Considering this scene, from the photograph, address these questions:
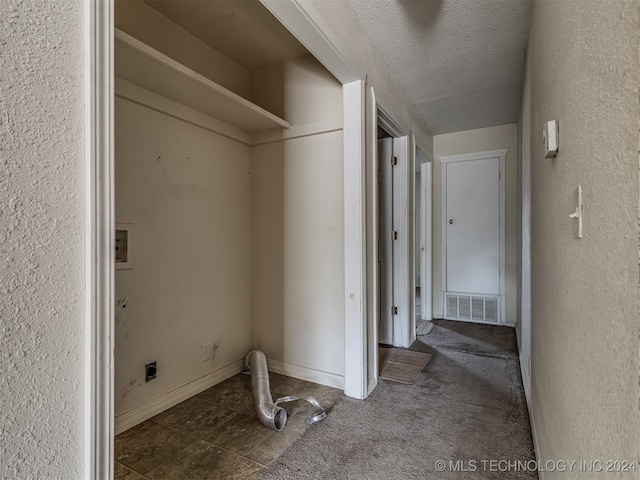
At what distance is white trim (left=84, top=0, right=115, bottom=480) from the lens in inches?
28.4

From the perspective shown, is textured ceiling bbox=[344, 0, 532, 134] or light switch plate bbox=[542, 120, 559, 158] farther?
textured ceiling bbox=[344, 0, 532, 134]

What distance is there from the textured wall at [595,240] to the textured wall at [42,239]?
0.97 meters

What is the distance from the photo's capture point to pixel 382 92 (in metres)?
2.45

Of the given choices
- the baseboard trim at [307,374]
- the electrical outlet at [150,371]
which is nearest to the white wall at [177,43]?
the electrical outlet at [150,371]

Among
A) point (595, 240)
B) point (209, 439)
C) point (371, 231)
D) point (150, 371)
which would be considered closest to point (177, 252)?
point (150, 371)

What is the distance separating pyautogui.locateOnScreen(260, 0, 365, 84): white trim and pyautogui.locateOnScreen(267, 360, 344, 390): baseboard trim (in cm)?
196

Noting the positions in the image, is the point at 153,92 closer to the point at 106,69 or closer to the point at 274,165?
the point at 274,165

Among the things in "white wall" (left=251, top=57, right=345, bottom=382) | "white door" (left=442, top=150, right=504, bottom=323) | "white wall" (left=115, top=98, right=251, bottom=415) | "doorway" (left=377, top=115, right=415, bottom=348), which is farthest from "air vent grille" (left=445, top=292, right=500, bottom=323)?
"white wall" (left=115, top=98, right=251, bottom=415)

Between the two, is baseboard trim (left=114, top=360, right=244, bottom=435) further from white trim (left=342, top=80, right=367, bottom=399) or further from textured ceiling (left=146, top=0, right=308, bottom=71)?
textured ceiling (left=146, top=0, right=308, bottom=71)

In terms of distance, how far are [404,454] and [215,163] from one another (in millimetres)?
2066

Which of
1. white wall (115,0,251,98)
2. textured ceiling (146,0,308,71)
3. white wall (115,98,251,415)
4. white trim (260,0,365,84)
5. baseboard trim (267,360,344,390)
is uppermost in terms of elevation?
textured ceiling (146,0,308,71)

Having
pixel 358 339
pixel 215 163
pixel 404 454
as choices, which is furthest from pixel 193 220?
pixel 404 454

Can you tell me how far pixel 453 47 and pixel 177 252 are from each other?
7.39 ft

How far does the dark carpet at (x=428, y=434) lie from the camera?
149cm
